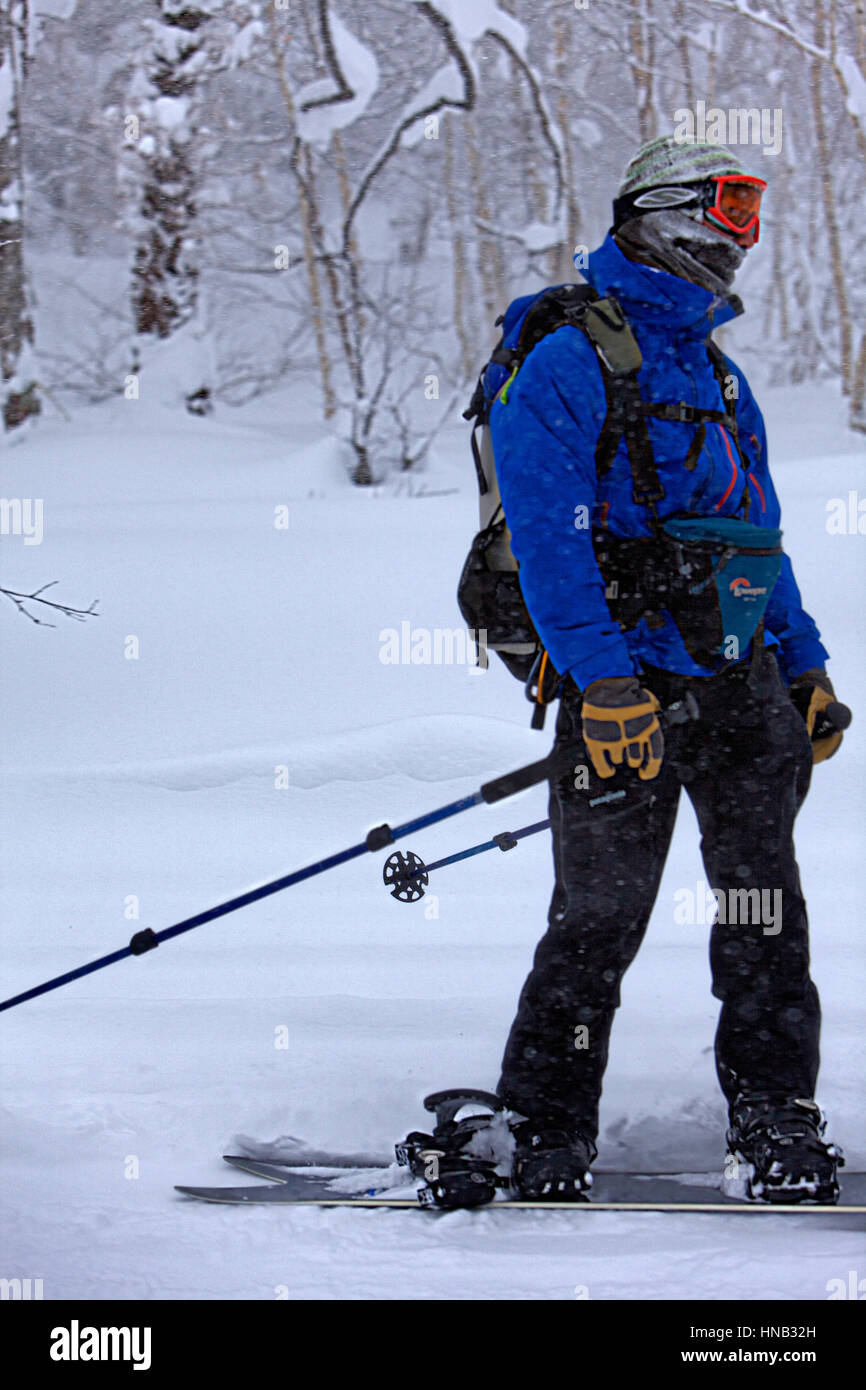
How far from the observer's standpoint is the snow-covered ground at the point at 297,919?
200 centimetres

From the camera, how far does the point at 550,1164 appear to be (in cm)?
212

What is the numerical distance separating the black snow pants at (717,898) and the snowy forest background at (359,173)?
5.37 m

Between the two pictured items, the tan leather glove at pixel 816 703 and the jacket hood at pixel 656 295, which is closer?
the jacket hood at pixel 656 295

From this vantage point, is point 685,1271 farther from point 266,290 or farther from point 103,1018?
point 266,290

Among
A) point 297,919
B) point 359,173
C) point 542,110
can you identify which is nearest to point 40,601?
point 297,919

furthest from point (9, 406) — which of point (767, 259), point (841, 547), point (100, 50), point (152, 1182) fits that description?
point (767, 259)

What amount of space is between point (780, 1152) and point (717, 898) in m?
0.44

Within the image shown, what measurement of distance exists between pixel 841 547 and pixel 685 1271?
5.44 m

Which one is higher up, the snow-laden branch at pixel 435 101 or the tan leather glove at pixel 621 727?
the snow-laden branch at pixel 435 101

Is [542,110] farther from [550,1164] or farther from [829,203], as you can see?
[550,1164]

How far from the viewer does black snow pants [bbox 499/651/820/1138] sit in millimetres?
2111

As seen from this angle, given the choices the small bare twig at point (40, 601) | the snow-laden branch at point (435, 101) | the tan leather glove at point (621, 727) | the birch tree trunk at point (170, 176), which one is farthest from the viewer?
the birch tree trunk at point (170, 176)

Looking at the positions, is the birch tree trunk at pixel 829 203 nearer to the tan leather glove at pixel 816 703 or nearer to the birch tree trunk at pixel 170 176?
the birch tree trunk at pixel 170 176

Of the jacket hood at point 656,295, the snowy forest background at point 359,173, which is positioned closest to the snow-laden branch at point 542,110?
the snowy forest background at point 359,173
